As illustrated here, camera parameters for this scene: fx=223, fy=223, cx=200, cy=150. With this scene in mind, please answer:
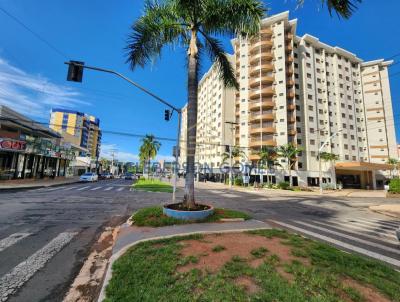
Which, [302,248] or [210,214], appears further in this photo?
[210,214]

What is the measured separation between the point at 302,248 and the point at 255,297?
282 centimetres

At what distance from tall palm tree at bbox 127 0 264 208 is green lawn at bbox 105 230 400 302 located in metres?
4.83

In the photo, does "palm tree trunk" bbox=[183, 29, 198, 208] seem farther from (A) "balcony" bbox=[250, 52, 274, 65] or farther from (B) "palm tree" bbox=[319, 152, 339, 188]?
(A) "balcony" bbox=[250, 52, 274, 65]

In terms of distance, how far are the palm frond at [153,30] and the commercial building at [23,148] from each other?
17.8 metres

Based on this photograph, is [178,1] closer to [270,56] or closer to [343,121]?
[270,56]

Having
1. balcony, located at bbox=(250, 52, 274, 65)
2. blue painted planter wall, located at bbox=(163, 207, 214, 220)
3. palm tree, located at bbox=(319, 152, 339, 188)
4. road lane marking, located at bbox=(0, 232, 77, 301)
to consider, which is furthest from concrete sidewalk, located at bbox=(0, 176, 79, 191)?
balcony, located at bbox=(250, 52, 274, 65)

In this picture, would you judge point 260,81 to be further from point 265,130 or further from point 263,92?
point 265,130

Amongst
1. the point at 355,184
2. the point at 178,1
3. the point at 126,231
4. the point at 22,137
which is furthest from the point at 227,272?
the point at 355,184

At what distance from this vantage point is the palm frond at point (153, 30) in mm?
9945

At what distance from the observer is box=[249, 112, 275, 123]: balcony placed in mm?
53312

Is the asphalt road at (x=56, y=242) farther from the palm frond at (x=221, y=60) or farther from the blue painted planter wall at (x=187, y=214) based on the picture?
the palm frond at (x=221, y=60)

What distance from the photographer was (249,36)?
948 centimetres

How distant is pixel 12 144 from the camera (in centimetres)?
2644

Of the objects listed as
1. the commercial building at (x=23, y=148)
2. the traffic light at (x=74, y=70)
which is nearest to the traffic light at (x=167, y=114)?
the traffic light at (x=74, y=70)
